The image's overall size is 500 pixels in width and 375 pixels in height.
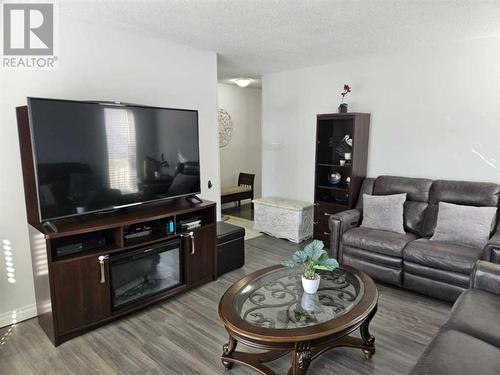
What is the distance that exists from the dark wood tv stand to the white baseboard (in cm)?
21

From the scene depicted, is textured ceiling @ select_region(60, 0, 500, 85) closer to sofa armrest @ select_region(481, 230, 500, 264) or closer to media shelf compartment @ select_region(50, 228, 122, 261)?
media shelf compartment @ select_region(50, 228, 122, 261)

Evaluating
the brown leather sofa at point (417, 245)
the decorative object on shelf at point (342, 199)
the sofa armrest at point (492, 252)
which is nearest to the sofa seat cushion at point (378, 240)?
the brown leather sofa at point (417, 245)

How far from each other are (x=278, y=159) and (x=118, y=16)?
3.21 metres

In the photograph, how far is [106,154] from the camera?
2.57 meters

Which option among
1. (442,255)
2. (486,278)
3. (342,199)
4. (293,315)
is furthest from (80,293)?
(342,199)

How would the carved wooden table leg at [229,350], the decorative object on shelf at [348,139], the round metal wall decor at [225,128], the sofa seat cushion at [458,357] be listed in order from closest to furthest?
the sofa seat cushion at [458,357] → the carved wooden table leg at [229,350] → the decorative object on shelf at [348,139] → the round metal wall decor at [225,128]

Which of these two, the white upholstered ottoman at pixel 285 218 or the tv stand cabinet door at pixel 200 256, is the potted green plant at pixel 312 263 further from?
the white upholstered ottoman at pixel 285 218

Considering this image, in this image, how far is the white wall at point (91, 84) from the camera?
2.54 metres

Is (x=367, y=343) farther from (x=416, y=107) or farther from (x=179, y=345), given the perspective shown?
(x=416, y=107)

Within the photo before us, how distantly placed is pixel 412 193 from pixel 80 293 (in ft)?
11.0

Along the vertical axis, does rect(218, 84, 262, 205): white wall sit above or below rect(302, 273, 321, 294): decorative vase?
above

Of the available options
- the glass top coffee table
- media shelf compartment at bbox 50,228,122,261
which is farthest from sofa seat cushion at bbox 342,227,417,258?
media shelf compartment at bbox 50,228,122,261

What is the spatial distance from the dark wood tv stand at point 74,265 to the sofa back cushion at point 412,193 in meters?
2.48

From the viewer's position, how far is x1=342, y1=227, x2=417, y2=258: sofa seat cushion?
123 inches
